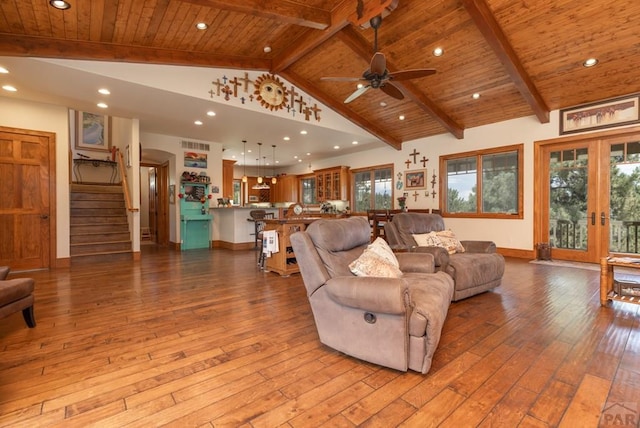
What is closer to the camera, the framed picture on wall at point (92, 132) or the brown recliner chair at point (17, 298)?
the brown recliner chair at point (17, 298)

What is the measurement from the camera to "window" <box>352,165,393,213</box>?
910 centimetres

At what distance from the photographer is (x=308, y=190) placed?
11.9 meters

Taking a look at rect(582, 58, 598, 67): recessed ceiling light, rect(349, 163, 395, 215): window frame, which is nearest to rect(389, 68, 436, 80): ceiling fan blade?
rect(582, 58, 598, 67): recessed ceiling light

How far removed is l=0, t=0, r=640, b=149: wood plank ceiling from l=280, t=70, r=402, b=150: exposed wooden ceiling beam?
6 cm

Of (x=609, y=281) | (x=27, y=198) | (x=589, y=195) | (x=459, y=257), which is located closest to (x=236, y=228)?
(x=27, y=198)

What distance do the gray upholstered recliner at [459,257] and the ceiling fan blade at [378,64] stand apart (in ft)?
6.18

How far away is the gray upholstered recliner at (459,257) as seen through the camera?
3215 millimetres

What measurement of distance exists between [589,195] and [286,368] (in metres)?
6.51

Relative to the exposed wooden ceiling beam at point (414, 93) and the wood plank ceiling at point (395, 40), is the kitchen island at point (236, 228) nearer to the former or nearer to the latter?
the wood plank ceiling at point (395, 40)

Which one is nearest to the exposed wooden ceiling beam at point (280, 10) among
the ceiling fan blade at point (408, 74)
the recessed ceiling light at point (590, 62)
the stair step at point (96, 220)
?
the ceiling fan blade at point (408, 74)

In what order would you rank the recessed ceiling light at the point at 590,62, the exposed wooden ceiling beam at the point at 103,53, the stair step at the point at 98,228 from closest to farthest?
the exposed wooden ceiling beam at the point at 103,53 → the recessed ceiling light at the point at 590,62 → the stair step at the point at 98,228

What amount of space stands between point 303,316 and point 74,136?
9.35 metres

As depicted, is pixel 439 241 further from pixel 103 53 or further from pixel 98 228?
pixel 98 228

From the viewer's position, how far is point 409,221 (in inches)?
158
